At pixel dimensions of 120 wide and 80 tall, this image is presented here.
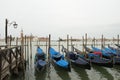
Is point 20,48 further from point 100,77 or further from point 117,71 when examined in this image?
point 117,71

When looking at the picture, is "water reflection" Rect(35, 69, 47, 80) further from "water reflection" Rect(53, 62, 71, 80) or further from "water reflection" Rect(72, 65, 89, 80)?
"water reflection" Rect(72, 65, 89, 80)

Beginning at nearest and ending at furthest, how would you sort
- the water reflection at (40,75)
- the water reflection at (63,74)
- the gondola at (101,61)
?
the water reflection at (40,75)
the water reflection at (63,74)
the gondola at (101,61)

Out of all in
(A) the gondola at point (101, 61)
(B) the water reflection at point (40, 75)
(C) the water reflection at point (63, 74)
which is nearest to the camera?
(B) the water reflection at point (40, 75)

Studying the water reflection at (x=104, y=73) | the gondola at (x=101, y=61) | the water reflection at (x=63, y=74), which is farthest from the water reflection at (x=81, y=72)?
the gondola at (x=101, y=61)

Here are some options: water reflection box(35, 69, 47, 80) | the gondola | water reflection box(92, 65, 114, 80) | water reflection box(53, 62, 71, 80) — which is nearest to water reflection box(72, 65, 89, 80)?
water reflection box(53, 62, 71, 80)

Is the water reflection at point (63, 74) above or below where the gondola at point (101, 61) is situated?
below

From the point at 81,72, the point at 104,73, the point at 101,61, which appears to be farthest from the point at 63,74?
the point at 101,61

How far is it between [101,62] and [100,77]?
9.07 ft

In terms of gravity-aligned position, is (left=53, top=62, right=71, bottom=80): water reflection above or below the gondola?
below

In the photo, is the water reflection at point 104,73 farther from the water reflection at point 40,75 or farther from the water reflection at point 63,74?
the water reflection at point 40,75

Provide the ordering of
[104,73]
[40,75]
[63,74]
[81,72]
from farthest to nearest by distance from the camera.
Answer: [81,72] → [104,73] → [63,74] → [40,75]

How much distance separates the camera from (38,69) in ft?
43.8

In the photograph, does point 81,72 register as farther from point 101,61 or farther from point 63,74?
point 101,61

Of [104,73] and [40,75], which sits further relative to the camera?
[104,73]
